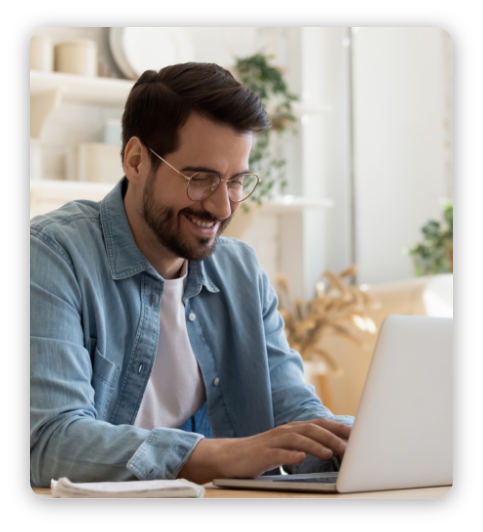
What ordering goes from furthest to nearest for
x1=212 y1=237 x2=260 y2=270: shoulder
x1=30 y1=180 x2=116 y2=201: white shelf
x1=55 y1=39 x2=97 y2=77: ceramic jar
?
x1=55 y1=39 x2=97 y2=77: ceramic jar, x1=30 y1=180 x2=116 y2=201: white shelf, x1=212 y1=237 x2=260 y2=270: shoulder

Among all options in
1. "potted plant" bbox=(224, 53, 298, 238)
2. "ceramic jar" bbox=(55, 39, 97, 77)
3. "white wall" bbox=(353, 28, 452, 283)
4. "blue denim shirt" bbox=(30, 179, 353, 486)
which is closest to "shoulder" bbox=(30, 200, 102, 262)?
"blue denim shirt" bbox=(30, 179, 353, 486)

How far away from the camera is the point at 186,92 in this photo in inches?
51.1

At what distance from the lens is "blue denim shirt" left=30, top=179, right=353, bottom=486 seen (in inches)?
36.4

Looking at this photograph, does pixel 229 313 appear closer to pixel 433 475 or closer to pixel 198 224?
pixel 198 224

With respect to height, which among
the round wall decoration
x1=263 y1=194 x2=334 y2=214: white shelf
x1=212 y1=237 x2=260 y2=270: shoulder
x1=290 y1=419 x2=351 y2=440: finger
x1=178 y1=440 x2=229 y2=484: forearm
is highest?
the round wall decoration

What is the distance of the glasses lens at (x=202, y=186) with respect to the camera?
1.29 meters

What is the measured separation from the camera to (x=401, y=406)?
77cm

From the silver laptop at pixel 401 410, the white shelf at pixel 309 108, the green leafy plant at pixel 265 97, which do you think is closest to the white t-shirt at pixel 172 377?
the silver laptop at pixel 401 410

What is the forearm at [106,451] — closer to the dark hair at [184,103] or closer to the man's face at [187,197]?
the man's face at [187,197]

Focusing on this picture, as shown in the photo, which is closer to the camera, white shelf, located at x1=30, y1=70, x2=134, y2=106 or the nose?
the nose

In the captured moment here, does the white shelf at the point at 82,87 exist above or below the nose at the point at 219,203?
above

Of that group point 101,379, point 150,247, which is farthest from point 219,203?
point 101,379

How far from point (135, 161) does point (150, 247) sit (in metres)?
0.18

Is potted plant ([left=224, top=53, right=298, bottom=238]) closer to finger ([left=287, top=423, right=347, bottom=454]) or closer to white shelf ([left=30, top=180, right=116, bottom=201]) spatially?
white shelf ([left=30, top=180, right=116, bottom=201])
